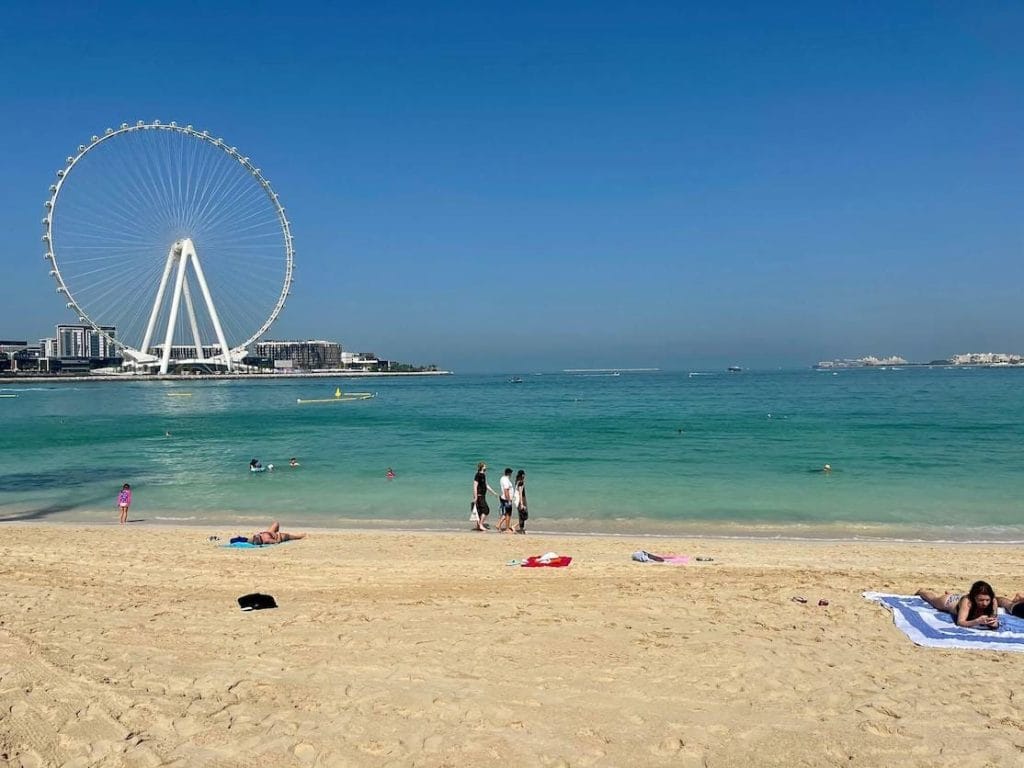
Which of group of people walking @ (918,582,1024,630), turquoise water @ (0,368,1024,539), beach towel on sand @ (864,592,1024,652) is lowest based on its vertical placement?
turquoise water @ (0,368,1024,539)

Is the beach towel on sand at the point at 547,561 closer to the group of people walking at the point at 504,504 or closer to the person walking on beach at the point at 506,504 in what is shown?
the group of people walking at the point at 504,504

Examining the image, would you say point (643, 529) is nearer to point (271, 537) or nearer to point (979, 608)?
point (271, 537)

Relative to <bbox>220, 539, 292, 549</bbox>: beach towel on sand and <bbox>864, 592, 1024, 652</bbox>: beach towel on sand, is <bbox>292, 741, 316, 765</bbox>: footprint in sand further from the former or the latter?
<bbox>220, 539, 292, 549</bbox>: beach towel on sand

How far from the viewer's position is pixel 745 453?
26047 mm

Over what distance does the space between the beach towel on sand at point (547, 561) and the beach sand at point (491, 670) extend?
23cm

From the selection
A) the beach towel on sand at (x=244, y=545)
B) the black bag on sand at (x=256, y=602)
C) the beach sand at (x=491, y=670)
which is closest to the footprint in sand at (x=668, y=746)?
the beach sand at (x=491, y=670)

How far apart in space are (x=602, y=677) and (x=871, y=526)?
10320 mm

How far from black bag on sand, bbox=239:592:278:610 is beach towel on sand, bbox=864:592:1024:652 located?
6216 mm

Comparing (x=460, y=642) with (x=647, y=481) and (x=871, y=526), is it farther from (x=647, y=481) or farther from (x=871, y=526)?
(x=647, y=481)

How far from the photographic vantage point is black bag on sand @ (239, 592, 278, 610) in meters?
7.66

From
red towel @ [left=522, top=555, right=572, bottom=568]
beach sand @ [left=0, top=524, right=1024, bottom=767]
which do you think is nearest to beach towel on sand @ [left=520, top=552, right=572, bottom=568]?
red towel @ [left=522, top=555, right=572, bottom=568]

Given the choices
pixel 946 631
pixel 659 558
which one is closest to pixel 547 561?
pixel 659 558

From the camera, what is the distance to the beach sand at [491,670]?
4637 mm

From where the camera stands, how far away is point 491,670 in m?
5.88
